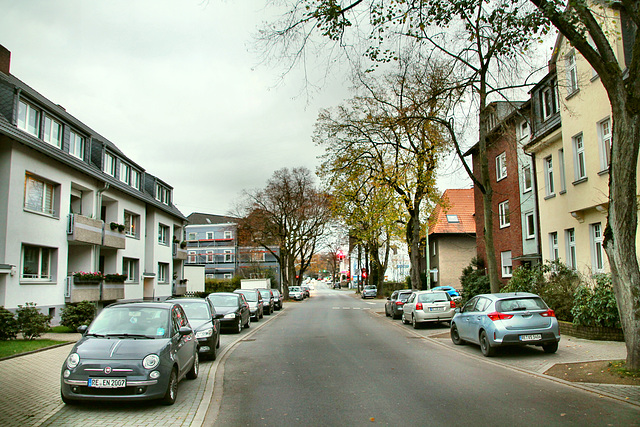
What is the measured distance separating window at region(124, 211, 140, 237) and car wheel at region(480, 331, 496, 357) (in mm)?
24195

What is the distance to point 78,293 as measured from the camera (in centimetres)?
2273

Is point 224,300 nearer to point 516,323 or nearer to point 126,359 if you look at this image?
A: point 516,323

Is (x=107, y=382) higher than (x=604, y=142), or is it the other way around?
(x=604, y=142)

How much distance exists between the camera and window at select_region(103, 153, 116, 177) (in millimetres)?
28678

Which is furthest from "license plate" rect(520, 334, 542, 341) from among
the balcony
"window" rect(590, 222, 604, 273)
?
the balcony

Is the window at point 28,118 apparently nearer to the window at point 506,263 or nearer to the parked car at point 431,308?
the parked car at point 431,308

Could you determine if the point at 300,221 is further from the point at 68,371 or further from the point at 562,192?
the point at 68,371

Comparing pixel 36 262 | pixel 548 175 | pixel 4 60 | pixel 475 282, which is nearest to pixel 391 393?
pixel 548 175

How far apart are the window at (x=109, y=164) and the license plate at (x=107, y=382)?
23.6m

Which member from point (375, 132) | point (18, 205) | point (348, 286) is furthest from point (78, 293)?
point (348, 286)

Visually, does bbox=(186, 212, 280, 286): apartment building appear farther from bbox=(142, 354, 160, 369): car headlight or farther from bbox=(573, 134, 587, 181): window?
bbox=(142, 354, 160, 369): car headlight

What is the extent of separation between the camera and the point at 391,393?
812cm

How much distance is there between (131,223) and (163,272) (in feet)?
22.1

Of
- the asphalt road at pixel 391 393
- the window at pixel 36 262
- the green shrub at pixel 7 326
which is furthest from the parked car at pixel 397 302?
the green shrub at pixel 7 326
